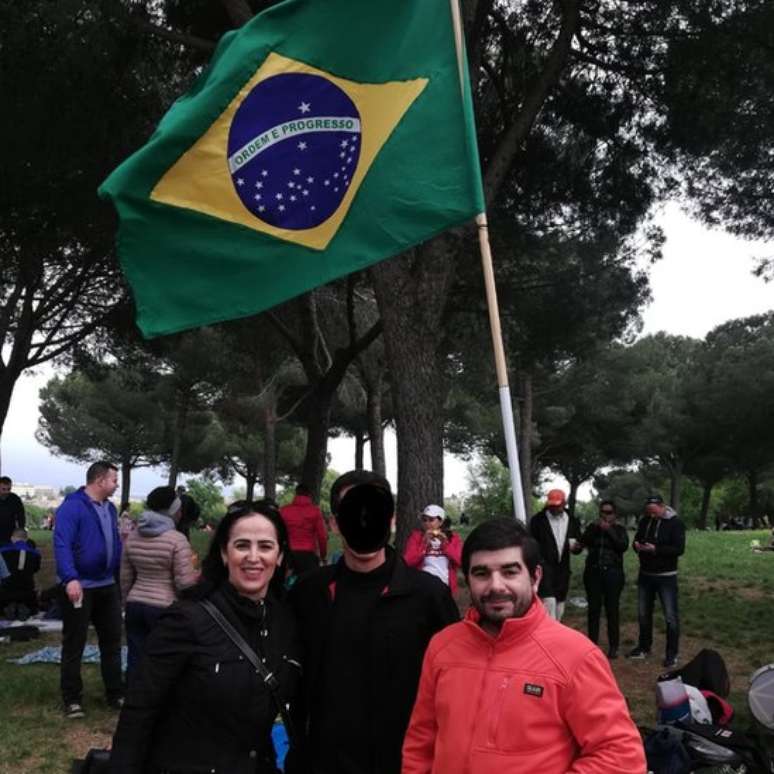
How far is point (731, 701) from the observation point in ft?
22.4

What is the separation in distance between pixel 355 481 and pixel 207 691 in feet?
2.29

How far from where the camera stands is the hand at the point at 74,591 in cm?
618

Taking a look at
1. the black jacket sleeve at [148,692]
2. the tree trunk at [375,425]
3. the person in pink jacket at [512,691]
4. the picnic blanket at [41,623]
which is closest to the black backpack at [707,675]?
the person in pink jacket at [512,691]

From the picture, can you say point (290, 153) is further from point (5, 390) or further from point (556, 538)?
point (5, 390)

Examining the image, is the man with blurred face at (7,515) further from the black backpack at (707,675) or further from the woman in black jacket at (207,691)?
the woman in black jacket at (207,691)

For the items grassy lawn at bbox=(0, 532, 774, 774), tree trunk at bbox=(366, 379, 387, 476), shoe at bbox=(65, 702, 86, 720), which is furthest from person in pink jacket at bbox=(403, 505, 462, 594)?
tree trunk at bbox=(366, 379, 387, 476)

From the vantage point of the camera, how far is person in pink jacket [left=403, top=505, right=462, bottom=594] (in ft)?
22.6

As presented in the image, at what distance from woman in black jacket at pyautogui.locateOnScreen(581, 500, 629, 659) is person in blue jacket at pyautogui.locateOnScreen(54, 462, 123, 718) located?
14.5ft

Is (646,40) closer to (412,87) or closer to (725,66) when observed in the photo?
(725,66)

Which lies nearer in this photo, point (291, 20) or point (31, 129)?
point (291, 20)

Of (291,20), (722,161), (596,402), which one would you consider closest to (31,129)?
(291,20)

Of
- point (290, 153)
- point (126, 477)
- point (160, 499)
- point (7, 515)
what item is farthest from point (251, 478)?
point (290, 153)

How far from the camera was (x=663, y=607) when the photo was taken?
844 centimetres

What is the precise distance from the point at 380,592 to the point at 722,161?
950 cm
